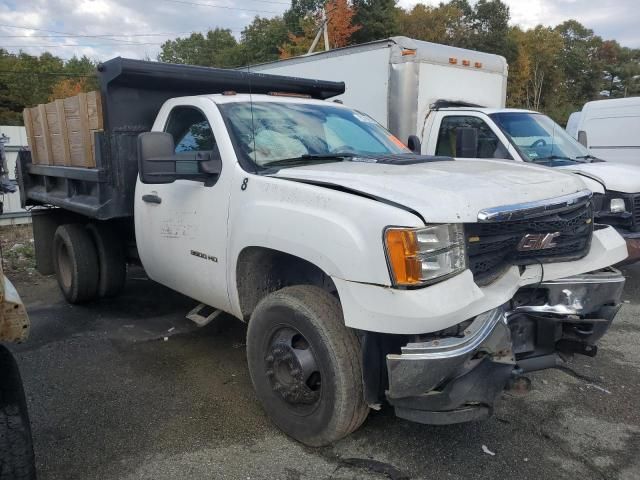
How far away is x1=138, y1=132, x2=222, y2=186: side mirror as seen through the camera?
3486mm

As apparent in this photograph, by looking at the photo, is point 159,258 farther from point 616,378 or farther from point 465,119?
point 465,119

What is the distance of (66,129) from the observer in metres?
5.38

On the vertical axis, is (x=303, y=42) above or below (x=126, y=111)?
above

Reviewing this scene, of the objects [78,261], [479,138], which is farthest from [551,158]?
[78,261]

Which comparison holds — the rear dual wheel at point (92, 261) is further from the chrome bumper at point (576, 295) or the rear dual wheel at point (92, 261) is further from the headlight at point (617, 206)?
the headlight at point (617, 206)

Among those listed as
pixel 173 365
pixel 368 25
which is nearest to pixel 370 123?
pixel 173 365

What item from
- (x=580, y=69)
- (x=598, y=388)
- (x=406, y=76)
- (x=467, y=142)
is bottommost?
(x=598, y=388)

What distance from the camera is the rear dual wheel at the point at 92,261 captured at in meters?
5.74

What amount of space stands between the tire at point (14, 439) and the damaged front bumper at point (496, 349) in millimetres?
1617

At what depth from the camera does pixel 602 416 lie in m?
3.63

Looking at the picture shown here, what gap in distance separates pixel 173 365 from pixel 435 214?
9.00 feet

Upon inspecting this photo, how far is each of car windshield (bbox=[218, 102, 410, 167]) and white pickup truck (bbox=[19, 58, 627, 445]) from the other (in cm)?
2

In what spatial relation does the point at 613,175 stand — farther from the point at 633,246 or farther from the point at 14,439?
the point at 14,439

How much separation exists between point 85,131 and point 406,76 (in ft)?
13.6
